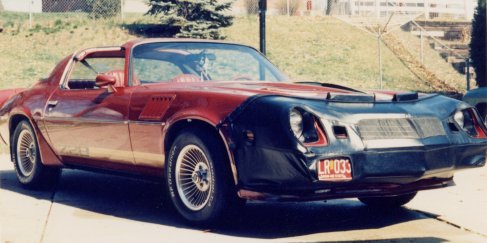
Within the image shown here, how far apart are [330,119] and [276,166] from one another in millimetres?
433

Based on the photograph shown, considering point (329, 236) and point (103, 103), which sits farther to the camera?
point (103, 103)

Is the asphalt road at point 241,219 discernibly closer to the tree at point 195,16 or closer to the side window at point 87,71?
the side window at point 87,71

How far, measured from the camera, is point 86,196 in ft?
23.2

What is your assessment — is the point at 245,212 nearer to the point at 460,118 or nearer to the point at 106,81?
the point at 106,81

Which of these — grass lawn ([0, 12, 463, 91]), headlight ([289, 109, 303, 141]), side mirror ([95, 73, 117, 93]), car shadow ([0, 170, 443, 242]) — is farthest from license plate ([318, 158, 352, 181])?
grass lawn ([0, 12, 463, 91])

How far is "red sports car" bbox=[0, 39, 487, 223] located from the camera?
4.85 meters

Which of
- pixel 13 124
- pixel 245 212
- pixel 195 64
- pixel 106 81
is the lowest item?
pixel 245 212

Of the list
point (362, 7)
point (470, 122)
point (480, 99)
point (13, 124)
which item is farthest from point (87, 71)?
point (362, 7)

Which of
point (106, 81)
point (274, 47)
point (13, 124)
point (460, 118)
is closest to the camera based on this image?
point (460, 118)

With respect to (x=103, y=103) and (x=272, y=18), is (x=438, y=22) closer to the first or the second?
(x=272, y=18)

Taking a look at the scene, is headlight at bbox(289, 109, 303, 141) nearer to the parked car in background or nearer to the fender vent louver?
the fender vent louver

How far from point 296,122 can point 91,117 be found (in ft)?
7.18

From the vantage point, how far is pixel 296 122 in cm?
489

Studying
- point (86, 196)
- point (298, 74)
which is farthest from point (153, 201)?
point (298, 74)
